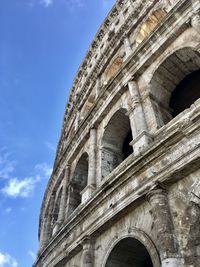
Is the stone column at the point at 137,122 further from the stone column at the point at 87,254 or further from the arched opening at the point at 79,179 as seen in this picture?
the arched opening at the point at 79,179

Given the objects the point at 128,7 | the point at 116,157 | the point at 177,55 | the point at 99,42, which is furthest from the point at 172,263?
the point at 99,42

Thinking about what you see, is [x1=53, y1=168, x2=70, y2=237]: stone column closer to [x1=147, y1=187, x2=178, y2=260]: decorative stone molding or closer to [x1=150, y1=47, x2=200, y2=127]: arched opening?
[x1=150, y1=47, x2=200, y2=127]: arched opening

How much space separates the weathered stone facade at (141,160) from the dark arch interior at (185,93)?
29 mm

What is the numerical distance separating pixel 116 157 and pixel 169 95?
2504 millimetres

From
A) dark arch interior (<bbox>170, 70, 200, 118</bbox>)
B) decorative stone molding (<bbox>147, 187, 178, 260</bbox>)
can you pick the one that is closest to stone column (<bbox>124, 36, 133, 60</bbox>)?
dark arch interior (<bbox>170, 70, 200, 118</bbox>)

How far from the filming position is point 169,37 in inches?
309

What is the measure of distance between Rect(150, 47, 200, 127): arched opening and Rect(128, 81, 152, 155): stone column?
0.46 meters

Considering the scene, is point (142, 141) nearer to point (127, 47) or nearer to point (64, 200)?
point (64, 200)

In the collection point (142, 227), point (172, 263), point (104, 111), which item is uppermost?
point (104, 111)

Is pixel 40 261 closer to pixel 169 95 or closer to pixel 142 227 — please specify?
pixel 142 227

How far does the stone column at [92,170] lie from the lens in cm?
772

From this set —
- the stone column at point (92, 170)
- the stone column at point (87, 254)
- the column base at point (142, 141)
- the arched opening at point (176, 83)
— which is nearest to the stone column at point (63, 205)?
the stone column at point (92, 170)

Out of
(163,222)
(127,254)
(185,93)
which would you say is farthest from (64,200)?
(163,222)

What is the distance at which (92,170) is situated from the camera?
8391 millimetres
